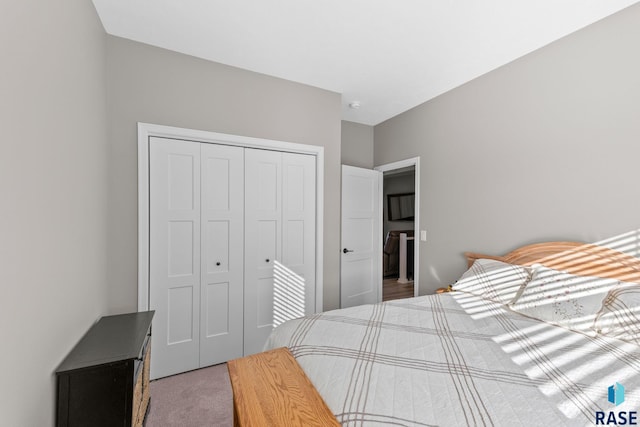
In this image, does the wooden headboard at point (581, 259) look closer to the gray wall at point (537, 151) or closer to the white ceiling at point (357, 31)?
the gray wall at point (537, 151)

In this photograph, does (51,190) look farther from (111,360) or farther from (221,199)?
(221,199)

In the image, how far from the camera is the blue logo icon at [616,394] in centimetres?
96

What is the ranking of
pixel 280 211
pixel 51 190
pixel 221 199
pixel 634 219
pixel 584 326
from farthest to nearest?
pixel 280 211, pixel 221 199, pixel 634 219, pixel 584 326, pixel 51 190

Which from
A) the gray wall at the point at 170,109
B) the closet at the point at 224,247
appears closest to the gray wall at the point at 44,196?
the gray wall at the point at 170,109

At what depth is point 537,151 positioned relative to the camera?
2.25 meters

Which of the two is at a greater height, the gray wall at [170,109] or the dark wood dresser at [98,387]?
the gray wall at [170,109]

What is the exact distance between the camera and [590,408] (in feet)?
3.05

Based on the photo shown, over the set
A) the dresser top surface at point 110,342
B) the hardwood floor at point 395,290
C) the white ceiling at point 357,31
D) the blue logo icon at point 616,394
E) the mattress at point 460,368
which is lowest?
the hardwood floor at point 395,290

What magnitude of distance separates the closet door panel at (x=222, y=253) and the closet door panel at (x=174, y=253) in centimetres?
7

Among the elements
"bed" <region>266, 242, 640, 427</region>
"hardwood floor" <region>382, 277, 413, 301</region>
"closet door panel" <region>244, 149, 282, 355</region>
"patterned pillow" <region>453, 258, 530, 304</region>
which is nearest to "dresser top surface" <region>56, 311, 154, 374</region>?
"bed" <region>266, 242, 640, 427</region>

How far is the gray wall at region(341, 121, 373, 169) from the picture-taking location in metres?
3.86

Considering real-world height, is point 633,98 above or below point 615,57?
below

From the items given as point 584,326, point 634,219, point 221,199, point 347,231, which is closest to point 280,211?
point 221,199

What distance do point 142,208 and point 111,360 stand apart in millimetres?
1203
